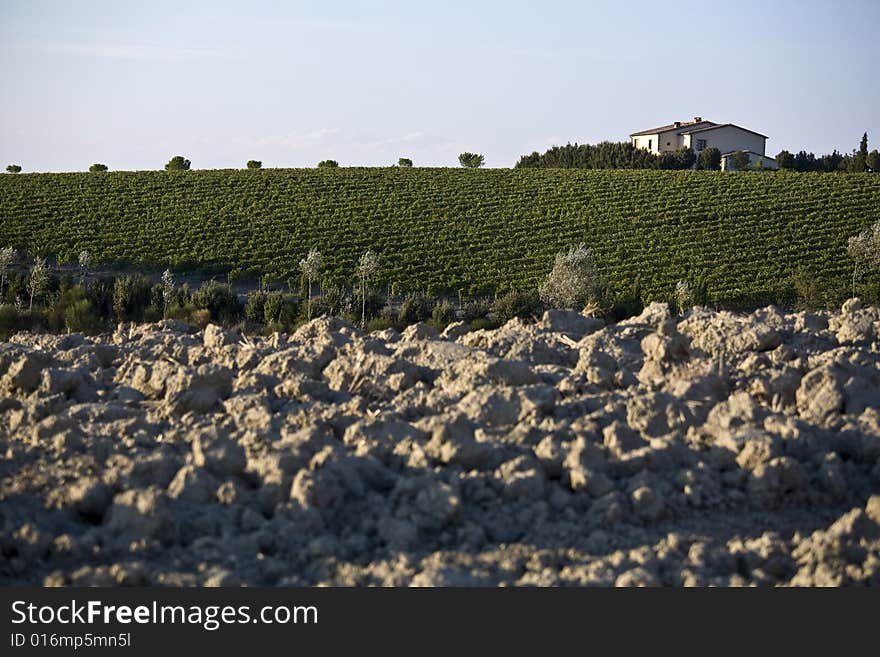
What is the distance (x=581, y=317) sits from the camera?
9.31 meters

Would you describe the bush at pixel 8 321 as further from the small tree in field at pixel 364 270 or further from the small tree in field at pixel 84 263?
the small tree in field at pixel 84 263

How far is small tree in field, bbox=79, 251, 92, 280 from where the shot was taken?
35.1 m

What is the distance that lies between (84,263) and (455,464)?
31744mm

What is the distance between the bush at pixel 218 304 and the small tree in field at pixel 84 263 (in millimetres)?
8266

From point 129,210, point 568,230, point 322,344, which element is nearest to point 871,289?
point 568,230

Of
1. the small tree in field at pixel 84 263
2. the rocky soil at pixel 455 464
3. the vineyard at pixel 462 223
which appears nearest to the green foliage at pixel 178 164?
the vineyard at pixel 462 223

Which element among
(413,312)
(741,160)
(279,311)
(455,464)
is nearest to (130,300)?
(279,311)

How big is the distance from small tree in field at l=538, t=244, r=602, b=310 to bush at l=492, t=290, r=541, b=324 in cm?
39

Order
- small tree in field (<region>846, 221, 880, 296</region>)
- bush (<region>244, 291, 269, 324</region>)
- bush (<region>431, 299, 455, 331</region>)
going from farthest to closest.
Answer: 1. small tree in field (<region>846, 221, 880, 296</region>)
2. bush (<region>244, 291, 269, 324</region>)
3. bush (<region>431, 299, 455, 331</region>)

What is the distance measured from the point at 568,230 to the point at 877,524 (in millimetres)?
39282

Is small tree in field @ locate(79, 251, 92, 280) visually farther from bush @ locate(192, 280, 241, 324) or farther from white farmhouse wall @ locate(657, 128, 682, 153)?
white farmhouse wall @ locate(657, 128, 682, 153)

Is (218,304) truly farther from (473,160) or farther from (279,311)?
(473,160)

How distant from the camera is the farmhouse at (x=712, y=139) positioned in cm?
6919

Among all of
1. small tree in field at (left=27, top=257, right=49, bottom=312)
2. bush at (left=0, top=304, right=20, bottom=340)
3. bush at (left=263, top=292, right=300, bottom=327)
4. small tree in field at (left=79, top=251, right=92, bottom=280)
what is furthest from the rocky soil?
small tree in field at (left=79, top=251, right=92, bottom=280)
